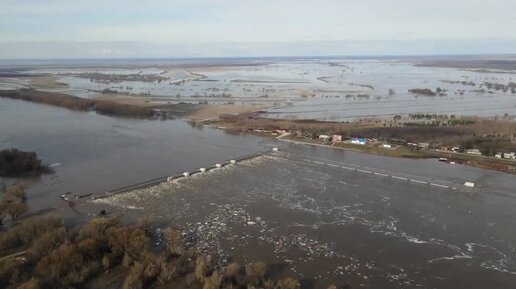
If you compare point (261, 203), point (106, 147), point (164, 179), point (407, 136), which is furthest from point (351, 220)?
point (106, 147)

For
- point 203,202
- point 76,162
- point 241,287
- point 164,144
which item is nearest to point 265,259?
point 241,287

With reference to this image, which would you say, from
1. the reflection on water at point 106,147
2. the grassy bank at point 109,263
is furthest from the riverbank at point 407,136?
the grassy bank at point 109,263

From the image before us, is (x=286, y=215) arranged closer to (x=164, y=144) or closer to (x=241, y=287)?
(x=241, y=287)

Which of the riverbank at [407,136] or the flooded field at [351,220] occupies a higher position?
the riverbank at [407,136]

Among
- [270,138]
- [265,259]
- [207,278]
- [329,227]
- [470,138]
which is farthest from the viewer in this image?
[270,138]

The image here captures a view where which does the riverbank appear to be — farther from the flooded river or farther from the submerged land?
the flooded river

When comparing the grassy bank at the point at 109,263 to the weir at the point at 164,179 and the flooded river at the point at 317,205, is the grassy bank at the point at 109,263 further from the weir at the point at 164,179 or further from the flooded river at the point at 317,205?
the weir at the point at 164,179

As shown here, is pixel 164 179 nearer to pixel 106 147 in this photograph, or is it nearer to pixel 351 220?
pixel 106 147
